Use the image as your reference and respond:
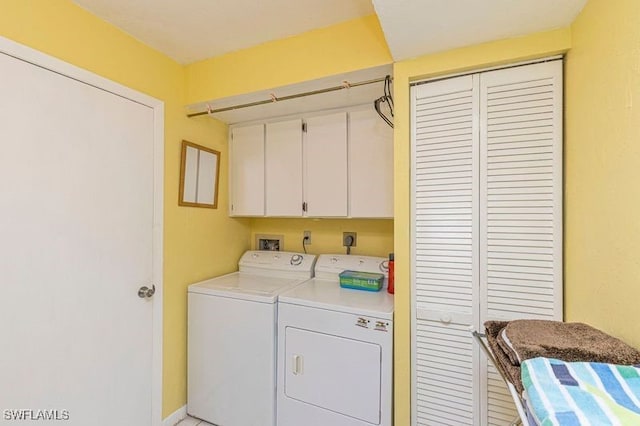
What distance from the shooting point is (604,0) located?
979 mm

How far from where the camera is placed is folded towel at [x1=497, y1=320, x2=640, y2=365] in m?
0.76

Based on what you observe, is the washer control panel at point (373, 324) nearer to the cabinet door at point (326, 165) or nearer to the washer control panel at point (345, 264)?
the washer control panel at point (345, 264)

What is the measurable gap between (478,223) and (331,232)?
128 cm

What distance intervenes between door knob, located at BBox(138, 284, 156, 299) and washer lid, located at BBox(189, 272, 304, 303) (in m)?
0.26

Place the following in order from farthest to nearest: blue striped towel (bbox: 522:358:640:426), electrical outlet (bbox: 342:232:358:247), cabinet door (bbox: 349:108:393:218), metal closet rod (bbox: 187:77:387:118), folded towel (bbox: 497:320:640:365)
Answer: electrical outlet (bbox: 342:232:358:247) < cabinet door (bbox: 349:108:393:218) < metal closet rod (bbox: 187:77:387:118) < folded towel (bbox: 497:320:640:365) < blue striped towel (bbox: 522:358:640:426)

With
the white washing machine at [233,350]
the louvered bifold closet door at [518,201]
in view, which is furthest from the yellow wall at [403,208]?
the white washing machine at [233,350]

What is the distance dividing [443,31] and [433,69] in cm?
19

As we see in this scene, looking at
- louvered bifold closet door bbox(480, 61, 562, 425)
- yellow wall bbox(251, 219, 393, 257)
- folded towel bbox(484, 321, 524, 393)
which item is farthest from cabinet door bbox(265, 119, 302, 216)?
folded towel bbox(484, 321, 524, 393)

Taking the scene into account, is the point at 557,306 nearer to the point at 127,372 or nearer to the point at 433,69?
the point at 433,69

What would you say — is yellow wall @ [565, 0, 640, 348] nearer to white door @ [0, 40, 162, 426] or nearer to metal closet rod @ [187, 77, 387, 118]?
metal closet rod @ [187, 77, 387, 118]

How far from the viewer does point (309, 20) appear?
162 centimetres

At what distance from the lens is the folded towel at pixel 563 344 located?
764mm

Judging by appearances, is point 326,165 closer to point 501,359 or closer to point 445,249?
point 445,249

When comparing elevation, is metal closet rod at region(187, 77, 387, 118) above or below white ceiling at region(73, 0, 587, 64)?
below
